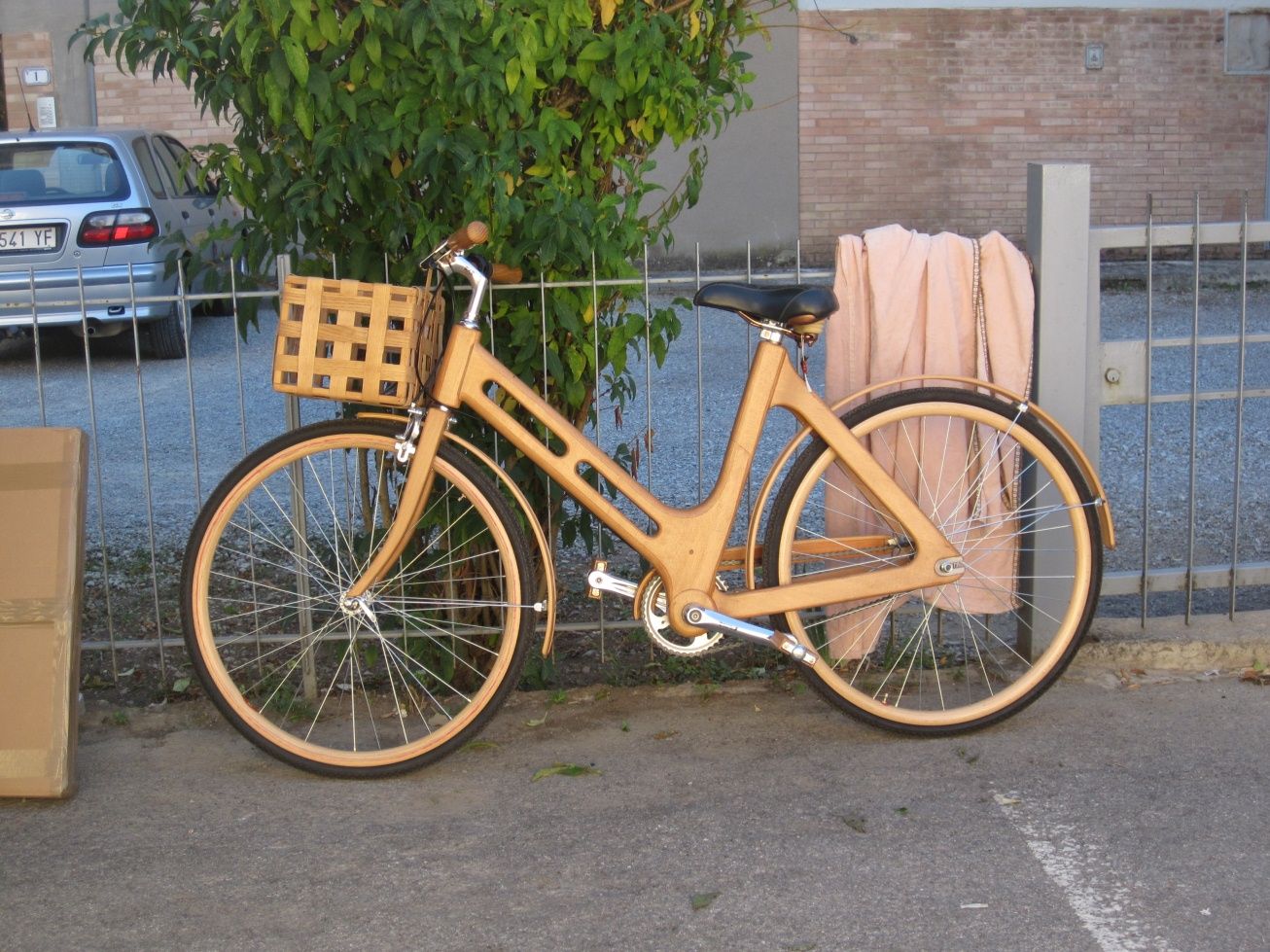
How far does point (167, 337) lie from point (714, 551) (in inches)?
350

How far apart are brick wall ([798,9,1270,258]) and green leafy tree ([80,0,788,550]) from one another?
12.8m

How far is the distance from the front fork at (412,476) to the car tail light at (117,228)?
7.61m

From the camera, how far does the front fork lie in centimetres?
400

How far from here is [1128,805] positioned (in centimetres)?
388

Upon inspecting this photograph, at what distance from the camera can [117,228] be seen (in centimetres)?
1105

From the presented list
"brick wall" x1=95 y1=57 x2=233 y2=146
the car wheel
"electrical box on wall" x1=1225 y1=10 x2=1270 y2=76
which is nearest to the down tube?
the car wheel

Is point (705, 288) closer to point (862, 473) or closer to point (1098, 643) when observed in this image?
point (862, 473)

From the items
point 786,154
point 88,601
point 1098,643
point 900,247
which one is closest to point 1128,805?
point 1098,643

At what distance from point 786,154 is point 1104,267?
12.5 ft

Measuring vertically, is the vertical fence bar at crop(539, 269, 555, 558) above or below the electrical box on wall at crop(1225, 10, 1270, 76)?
below

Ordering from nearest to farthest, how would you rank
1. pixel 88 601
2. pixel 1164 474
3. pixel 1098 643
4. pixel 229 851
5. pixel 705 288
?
pixel 229 851, pixel 705 288, pixel 1098 643, pixel 88 601, pixel 1164 474

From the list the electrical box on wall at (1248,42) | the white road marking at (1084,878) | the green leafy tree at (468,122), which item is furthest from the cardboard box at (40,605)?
the electrical box on wall at (1248,42)

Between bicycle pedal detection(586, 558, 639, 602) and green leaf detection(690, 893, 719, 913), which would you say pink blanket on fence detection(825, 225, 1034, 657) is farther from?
green leaf detection(690, 893, 719, 913)

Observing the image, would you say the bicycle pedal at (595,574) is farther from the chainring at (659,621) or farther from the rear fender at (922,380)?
the rear fender at (922,380)
